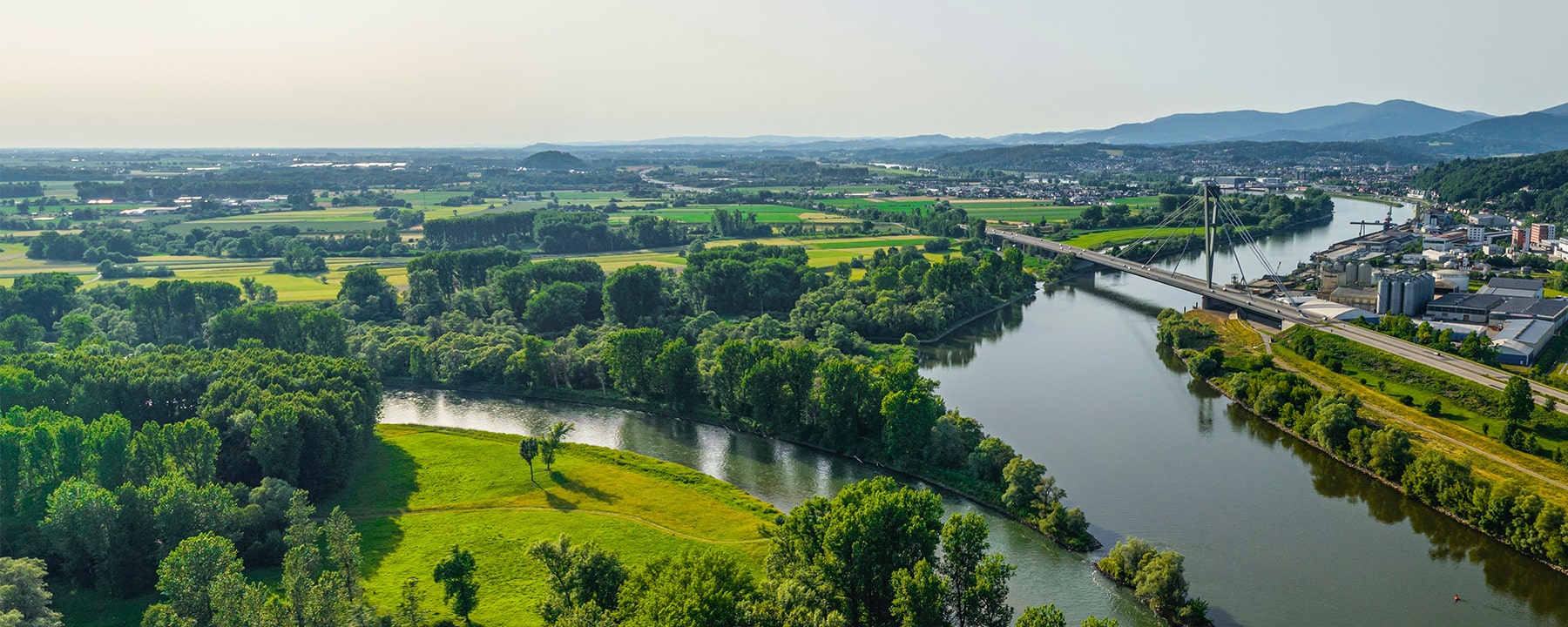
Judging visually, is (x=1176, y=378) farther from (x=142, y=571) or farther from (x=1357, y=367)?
(x=142, y=571)

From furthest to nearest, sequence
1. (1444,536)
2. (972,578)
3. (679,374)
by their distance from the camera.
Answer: (679,374) < (1444,536) < (972,578)

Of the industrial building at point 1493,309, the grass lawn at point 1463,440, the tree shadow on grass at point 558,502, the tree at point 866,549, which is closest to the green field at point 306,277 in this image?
the industrial building at point 1493,309

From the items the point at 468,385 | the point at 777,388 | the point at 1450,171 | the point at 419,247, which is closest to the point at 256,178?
the point at 419,247

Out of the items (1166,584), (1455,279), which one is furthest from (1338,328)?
(1166,584)

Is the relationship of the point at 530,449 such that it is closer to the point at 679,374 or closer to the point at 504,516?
the point at 504,516

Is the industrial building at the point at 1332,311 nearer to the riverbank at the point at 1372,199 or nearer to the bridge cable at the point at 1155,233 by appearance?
the bridge cable at the point at 1155,233

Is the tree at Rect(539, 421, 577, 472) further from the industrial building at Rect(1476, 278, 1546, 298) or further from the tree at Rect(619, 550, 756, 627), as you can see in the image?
the industrial building at Rect(1476, 278, 1546, 298)
